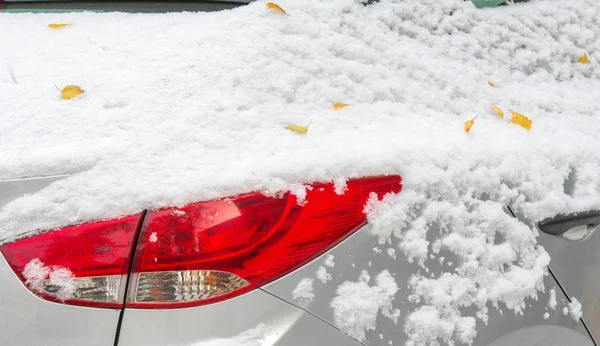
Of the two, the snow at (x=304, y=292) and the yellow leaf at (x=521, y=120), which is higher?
the yellow leaf at (x=521, y=120)

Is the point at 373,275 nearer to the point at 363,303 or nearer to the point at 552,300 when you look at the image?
the point at 363,303

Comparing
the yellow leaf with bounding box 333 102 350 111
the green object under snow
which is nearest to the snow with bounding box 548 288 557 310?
the yellow leaf with bounding box 333 102 350 111

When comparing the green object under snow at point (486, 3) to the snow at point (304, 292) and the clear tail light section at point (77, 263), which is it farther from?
the clear tail light section at point (77, 263)

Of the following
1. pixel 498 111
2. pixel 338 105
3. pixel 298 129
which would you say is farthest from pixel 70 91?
pixel 498 111

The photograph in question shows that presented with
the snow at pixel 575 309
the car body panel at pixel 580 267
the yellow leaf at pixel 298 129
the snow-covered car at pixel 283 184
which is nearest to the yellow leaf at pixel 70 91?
the snow-covered car at pixel 283 184

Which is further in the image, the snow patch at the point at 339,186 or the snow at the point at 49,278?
the snow patch at the point at 339,186

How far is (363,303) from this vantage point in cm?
135

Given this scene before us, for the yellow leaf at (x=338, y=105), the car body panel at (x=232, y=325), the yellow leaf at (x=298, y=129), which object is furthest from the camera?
the yellow leaf at (x=338, y=105)

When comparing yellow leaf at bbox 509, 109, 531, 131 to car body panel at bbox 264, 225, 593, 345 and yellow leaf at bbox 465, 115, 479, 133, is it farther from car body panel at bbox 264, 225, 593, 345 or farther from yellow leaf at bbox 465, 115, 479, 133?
car body panel at bbox 264, 225, 593, 345

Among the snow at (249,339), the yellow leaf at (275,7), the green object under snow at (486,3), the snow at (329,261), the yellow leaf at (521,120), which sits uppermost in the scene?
the yellow leaf at (275,7)

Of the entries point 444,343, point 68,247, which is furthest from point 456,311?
point 68,247

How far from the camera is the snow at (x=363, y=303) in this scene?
4.37ft

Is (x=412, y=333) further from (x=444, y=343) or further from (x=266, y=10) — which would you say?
(x=266, y=10)

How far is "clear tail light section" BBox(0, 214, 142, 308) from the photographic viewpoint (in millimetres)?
1254
